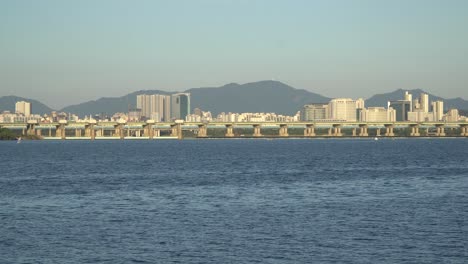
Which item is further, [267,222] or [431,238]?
[267,222]

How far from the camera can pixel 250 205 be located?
42.7 metres

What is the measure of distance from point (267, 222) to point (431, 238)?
24.0 ft

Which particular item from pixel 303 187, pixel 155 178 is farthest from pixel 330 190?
pixel 155 178

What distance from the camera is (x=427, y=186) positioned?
5403 cm

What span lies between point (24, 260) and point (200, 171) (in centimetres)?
4572

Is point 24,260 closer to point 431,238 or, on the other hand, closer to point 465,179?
point 431,238

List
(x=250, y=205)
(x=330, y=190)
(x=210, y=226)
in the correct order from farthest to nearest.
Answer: (x=330, y=190) < (x=250, y=205) < (x=210, y=226)

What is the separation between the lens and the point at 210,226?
34781mm

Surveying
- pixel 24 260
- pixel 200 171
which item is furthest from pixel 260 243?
pixel 200 171

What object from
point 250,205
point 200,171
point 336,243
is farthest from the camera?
point 200,171

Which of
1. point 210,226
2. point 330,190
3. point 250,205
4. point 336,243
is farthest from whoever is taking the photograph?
point 330,190

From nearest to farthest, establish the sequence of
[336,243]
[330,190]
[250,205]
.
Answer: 1. [336,243]
2. [250,205]
3. [330,190]

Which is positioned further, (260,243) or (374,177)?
(374,177)

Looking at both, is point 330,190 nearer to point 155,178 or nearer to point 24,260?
point 155,178
